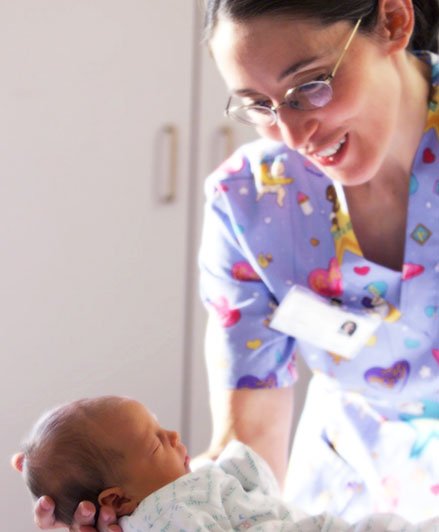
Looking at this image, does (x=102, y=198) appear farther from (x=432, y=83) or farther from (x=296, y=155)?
(x=432, y=83)

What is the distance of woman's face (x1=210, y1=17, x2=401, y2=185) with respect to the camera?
1236 millimetres

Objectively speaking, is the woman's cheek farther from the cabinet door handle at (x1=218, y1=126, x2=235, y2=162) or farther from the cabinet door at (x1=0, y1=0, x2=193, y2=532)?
the cabinet door handle at (x1=218, y1=126, x2=235, y2=162)

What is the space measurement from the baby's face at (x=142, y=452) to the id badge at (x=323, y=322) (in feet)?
1.10

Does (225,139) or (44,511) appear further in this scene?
(225,139)

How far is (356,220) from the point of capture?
4.94 feet

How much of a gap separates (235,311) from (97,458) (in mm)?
421

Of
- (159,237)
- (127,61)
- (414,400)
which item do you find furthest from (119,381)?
(414,400)

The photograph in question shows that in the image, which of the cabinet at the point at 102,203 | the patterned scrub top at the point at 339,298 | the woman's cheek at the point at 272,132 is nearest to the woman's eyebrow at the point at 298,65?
the woman's cheek at the point at 272,132

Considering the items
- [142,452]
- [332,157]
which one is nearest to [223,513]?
[142,452]

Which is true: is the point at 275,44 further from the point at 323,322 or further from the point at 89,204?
the point at 89,204

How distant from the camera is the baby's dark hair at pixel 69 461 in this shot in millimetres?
1186

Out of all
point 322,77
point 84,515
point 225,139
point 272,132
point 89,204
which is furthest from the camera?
Result: point 225,139

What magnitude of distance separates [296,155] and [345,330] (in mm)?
313

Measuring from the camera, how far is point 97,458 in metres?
1.20
